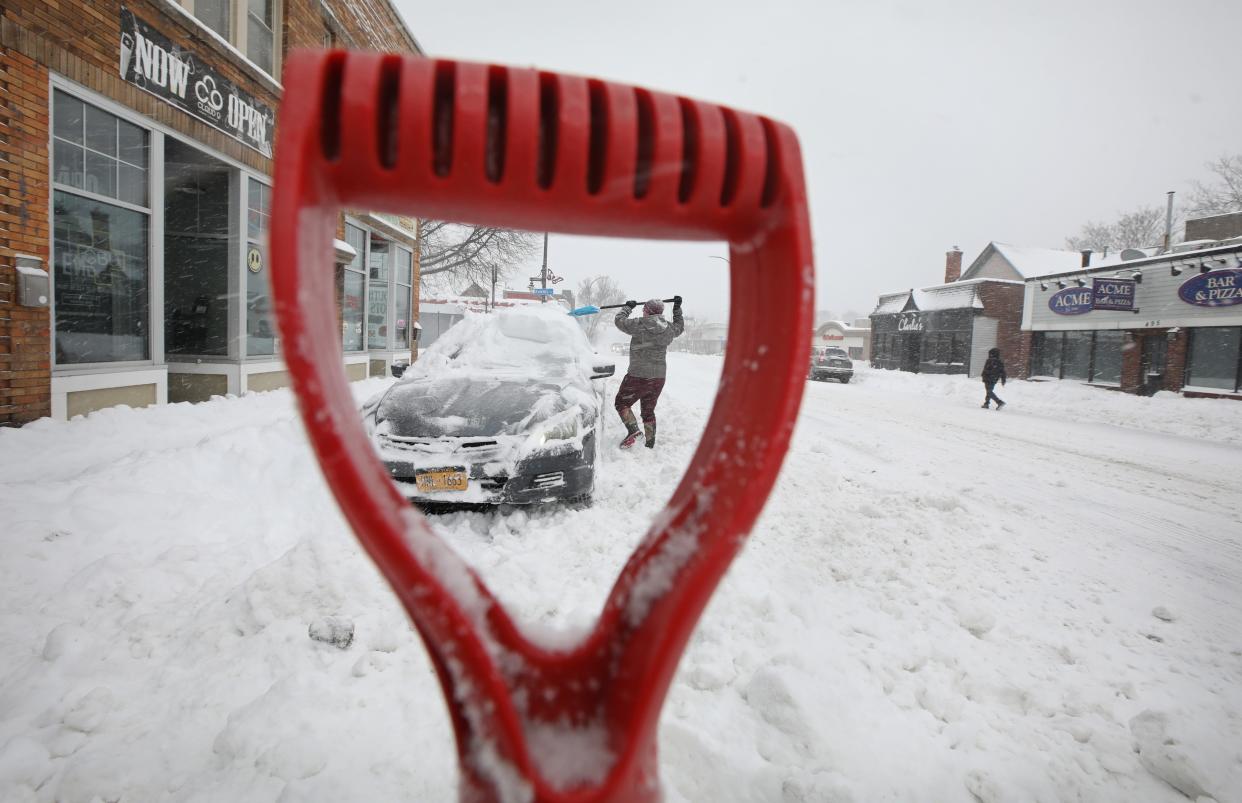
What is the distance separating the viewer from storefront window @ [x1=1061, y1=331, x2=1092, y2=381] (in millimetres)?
22234

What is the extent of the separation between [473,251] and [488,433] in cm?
2808

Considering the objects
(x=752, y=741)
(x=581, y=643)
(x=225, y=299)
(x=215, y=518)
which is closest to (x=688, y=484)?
(x=581, y=643)

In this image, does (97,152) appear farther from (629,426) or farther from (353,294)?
(629,426)

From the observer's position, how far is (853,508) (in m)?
5.06

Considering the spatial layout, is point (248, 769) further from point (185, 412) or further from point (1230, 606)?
point (185, 412)

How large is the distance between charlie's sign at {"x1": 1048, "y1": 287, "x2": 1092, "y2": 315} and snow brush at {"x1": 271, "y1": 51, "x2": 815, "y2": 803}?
1056 inches

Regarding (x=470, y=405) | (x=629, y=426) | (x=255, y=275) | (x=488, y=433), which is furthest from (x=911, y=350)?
(x=488, y=433)

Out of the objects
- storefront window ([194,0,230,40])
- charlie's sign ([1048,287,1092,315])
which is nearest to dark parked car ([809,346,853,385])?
charlie's sign ([1048,287,1092,315])

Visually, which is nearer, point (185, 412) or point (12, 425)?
point (12, 425)

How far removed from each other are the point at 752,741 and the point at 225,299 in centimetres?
1018

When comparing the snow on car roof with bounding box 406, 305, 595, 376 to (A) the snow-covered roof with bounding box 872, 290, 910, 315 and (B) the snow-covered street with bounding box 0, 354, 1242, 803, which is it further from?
(A) the snow-covered roof with bounding box 872, 290, 910, 315

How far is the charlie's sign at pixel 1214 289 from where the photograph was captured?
1727 cm

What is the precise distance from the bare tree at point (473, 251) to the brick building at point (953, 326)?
21.4 metres

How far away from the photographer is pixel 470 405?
15.1 feet
